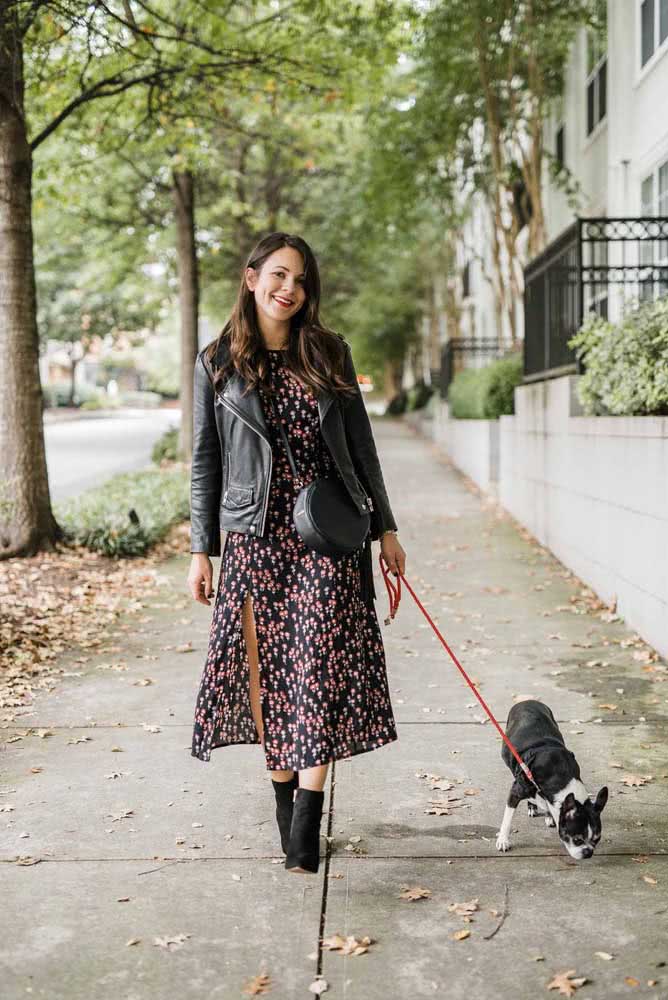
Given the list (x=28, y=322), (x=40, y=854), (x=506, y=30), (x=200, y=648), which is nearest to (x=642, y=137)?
(x=506, y=30)

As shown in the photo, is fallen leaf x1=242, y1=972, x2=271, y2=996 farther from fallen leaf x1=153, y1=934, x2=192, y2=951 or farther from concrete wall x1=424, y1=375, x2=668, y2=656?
concrete wall x1=424, y1=375, x2=668, y2=656

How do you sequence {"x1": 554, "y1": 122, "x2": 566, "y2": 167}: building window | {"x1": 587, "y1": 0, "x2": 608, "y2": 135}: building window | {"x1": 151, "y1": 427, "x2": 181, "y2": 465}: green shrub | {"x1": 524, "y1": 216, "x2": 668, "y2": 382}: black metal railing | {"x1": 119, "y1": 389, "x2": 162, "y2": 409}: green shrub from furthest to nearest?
{"x1": 119, "y1": 389, "x2": 162, "y2": 409}: green shrub, {"x1": 151, "y1": 427, "x2": 181, "y2": 465}: green shrub, {"x1": 554, "y1": 122, "x2": 566, "y2": 167}: building window, {"x1": 587, "y1": 0, "x2": 608, "y2": 135}: building window, {"x1": 524, "y1": 216, "x2": 668, "y2": 382}: black metal railing

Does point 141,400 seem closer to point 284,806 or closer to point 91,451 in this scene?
point 91,451

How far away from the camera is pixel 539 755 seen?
3.92 meters

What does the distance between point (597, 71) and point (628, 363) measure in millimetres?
11779

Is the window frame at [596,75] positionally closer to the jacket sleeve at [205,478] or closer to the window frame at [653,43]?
the window frame at [653,43]

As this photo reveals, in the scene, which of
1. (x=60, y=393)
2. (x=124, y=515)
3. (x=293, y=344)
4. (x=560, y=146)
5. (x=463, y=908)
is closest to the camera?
(x=463, y=908)

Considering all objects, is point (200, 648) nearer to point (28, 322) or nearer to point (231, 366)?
point (231, 366)

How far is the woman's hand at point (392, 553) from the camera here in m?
4.10

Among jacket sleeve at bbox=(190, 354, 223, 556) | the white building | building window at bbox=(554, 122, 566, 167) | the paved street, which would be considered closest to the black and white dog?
jacket sleeve at bbox=(190, 354, 223, 556)

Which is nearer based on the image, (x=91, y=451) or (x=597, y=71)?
(x=597, y=71)

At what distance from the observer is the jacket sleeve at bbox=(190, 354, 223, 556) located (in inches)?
158

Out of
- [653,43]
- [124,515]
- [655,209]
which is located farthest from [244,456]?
[653,43]

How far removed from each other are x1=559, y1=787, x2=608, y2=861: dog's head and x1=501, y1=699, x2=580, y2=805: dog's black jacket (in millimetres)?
75
